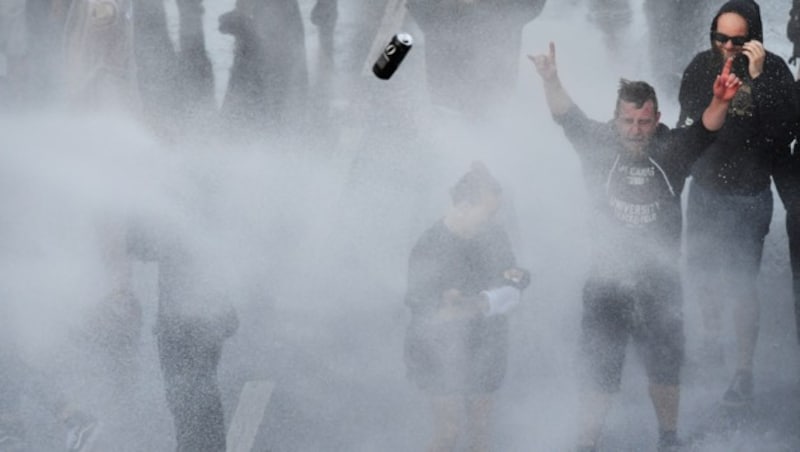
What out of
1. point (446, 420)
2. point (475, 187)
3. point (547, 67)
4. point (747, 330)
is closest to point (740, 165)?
point (747, 330)

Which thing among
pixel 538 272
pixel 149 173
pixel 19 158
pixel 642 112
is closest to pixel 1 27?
pixel 19 158

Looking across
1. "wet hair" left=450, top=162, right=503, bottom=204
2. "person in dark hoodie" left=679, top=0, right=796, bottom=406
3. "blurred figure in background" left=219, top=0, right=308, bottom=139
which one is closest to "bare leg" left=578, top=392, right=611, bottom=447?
"person in dark hoodie" left=679, top=0, right=796, bottom=406

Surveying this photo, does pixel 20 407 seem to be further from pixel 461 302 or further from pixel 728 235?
pixel 728 235

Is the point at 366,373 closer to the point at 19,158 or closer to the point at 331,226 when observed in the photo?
the point at 331,226

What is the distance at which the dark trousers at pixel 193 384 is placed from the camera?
6.28m

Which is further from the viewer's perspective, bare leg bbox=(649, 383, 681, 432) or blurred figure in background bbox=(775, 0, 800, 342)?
blurred figure in background bbox=(775, 0, 800, 342)

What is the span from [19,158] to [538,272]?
11.7 ft

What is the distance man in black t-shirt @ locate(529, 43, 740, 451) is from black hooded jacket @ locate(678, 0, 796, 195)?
50cm

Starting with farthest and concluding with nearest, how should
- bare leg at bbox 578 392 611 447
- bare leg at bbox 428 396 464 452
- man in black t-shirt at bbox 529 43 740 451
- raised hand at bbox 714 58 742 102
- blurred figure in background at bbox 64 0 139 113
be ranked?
1. blurred figure in background at bbox 64 0 139 113
2. bare leg at bbox 578 392 611 447
3. bare leg at bbox 428 396 464 452
4. man in black t-shirt at bbox 529 43 740 451
5. raised hand at bbox 714 58 742 102

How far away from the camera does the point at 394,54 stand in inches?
246

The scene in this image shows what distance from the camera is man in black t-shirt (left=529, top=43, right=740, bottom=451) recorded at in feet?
18.3

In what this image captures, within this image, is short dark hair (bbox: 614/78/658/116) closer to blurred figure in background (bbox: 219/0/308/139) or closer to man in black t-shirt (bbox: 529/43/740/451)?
man in black t-shirt (bbox: 529/43/740/451)

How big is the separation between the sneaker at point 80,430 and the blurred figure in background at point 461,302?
5.88 feet

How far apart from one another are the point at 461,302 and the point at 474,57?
3414 mm
